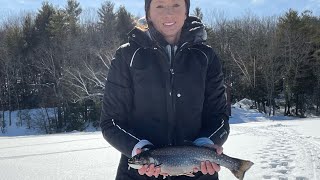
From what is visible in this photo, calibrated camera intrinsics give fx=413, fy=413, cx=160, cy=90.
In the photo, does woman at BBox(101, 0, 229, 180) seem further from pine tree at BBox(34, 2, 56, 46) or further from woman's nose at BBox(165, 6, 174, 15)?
pine tree at BBox(34, 2, 56, 46)

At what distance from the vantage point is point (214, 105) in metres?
2.71

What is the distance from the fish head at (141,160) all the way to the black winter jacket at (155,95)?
0.38ft

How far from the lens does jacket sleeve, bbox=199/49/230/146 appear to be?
2.67m

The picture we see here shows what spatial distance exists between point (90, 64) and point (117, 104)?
3425 centimetres

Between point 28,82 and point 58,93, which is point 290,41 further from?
point 28,82

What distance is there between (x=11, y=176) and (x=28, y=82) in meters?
35.7

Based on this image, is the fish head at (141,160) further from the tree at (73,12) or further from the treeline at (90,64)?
the tree at (73,12)

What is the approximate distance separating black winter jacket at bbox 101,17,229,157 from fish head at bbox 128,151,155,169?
0.12 metres

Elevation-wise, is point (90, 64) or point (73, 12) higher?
point (73, 12)

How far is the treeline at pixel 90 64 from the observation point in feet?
118

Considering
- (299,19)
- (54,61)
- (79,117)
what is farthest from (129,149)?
(299,19)

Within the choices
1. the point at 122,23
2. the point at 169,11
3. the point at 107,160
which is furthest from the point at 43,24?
the point at 169,11

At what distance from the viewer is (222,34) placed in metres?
46.1

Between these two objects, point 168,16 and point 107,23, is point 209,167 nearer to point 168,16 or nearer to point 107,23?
point 168,16
